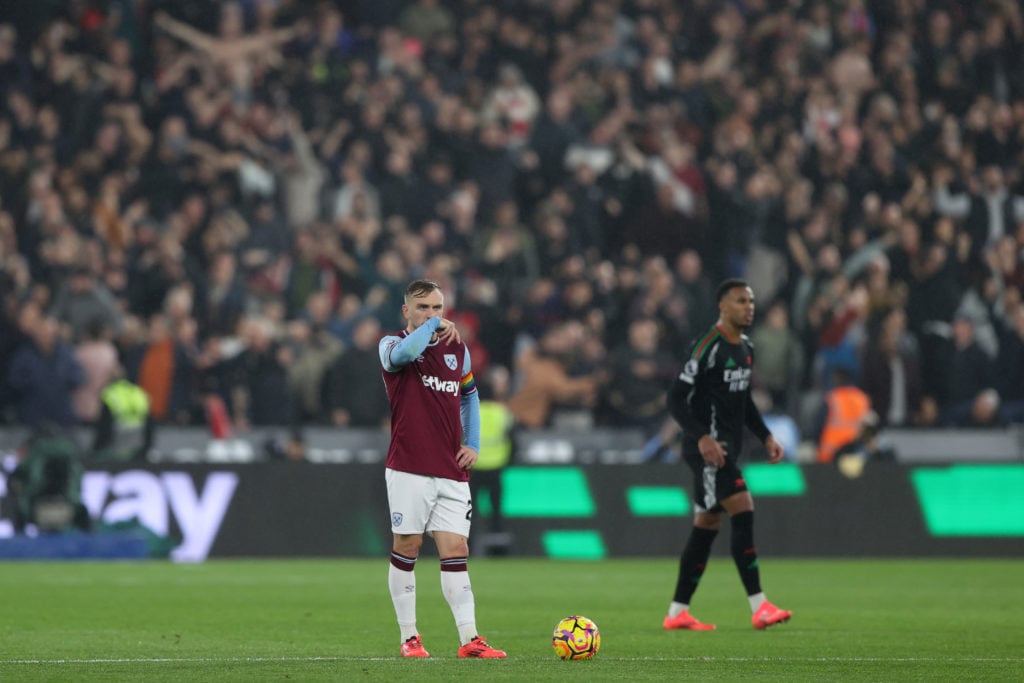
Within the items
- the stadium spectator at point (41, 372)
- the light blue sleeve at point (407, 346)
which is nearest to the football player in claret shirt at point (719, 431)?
the light blue sleeve at point (407, 346)

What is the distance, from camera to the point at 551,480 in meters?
20.0

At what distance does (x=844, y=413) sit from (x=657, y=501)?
236 centimetres

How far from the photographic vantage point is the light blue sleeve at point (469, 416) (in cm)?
941

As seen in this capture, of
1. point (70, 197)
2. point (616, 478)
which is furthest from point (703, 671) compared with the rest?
point (70, 197)

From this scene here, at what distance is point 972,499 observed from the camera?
65.1ft

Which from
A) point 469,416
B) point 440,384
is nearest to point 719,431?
point 469,416

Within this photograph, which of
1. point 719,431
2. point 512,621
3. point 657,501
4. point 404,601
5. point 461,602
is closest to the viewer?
point 461,602

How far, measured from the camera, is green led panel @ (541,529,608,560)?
20.0m

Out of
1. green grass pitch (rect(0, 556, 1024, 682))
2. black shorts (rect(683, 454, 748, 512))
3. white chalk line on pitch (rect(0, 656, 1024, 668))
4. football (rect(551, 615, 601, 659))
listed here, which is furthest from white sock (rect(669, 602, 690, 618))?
football (rect(551, 615, 601, 659))

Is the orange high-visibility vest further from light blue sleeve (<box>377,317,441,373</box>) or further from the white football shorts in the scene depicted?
light blue sleeve (<box>377,317,441,373</box>)

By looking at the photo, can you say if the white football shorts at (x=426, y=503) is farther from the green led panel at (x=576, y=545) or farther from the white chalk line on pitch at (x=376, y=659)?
the green led panel at (x=576, y=545)

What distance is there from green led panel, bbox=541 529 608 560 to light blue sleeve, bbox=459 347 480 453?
1069 cm

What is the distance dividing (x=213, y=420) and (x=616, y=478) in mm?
4625

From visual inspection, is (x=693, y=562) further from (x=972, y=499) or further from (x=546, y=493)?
(x=972, y=499)
